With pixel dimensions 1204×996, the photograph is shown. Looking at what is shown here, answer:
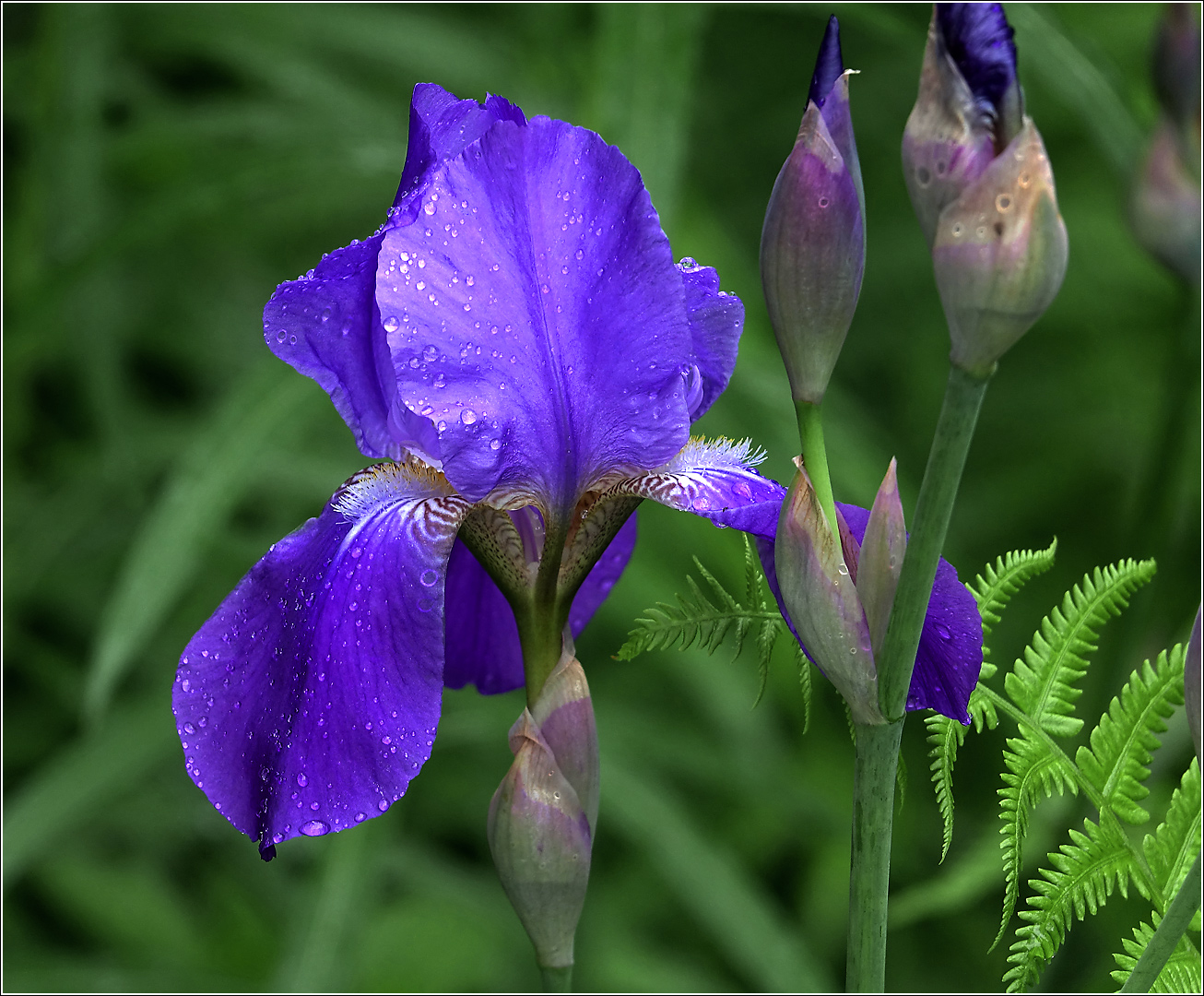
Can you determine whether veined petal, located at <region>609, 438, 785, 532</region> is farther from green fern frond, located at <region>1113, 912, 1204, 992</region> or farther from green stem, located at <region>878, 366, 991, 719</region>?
green fern frond, located at <region>1113, 912, 1204, 992</region>

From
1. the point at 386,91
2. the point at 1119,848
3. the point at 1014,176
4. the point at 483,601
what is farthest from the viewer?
the point at 386,91

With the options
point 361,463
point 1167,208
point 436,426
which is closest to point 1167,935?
point 436,426

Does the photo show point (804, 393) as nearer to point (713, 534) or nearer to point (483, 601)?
point (483, 601)

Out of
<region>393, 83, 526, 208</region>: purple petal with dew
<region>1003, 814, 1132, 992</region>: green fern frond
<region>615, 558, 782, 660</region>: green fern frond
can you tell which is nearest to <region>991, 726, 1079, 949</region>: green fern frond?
<region>1003, 814, 1132, 992</region>: green fern frond

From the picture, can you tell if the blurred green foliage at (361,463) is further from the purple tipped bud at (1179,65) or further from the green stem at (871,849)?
the green stem at (871,849)

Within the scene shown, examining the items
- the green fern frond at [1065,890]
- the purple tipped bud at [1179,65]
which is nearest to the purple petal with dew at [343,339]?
the green fern frond at [1065,890]

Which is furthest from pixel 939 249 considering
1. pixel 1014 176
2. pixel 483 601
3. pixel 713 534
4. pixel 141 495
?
pixel 141 495

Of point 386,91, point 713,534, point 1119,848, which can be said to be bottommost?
point 713,534
